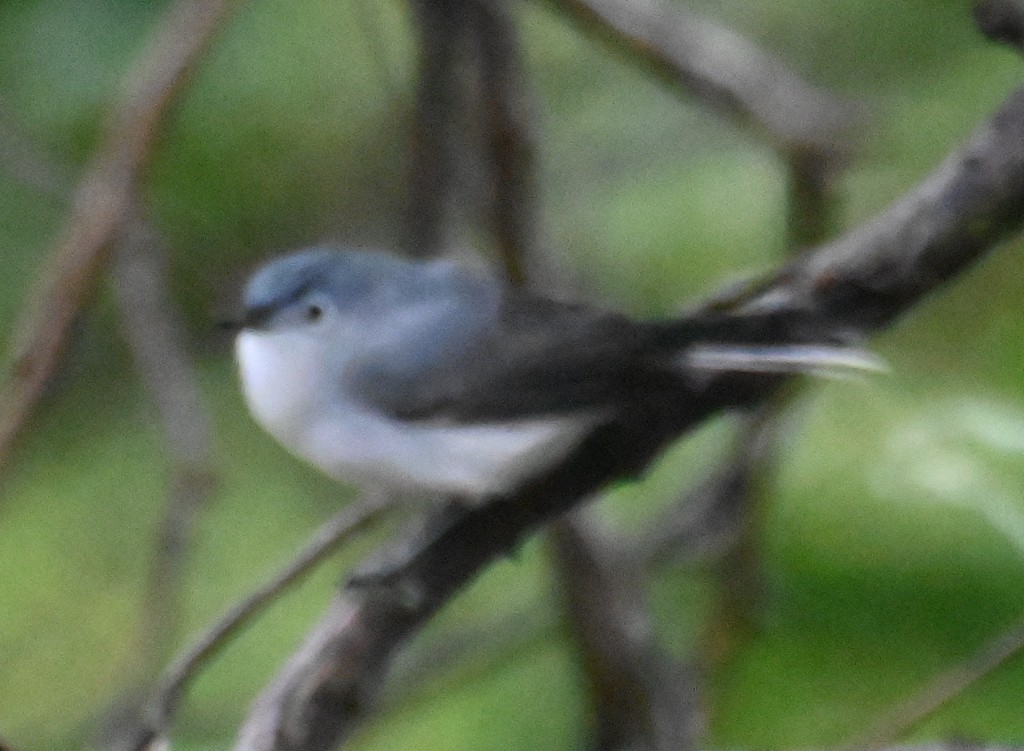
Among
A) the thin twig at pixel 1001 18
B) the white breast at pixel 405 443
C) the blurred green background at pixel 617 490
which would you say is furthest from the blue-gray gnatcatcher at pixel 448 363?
the thin twig at pixel 1001 18

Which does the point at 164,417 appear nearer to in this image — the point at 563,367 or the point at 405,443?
the point at 405,443

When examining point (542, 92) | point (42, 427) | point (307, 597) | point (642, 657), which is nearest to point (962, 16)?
point (542, 92)

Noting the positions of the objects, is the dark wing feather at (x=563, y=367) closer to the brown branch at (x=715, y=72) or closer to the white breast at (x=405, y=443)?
the white breast at (x=405, y=443)

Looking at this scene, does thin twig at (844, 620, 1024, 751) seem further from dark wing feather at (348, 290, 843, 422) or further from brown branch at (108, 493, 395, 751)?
brown branch at (108, 493, 395, 751)

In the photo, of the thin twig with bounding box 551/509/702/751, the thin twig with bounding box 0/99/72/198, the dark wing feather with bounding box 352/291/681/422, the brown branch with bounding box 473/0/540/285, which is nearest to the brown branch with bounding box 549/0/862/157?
the brown branch with bounding box 473/0/540/285

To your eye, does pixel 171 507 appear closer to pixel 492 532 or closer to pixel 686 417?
pixel 492 532

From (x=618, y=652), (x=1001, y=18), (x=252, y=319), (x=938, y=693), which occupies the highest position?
(x=1001, y=18)

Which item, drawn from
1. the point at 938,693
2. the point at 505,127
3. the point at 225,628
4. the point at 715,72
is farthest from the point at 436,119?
the point at 938,693
